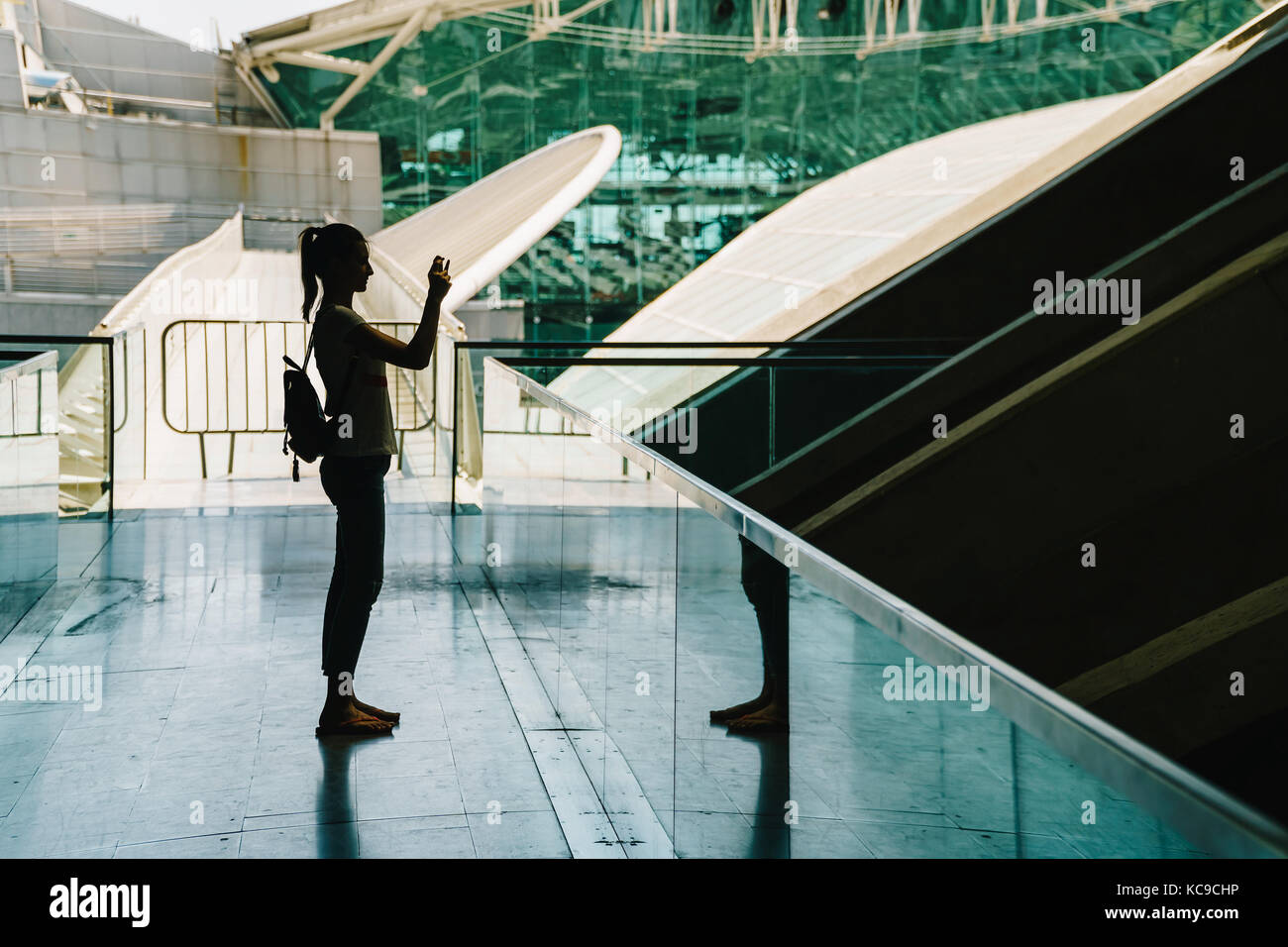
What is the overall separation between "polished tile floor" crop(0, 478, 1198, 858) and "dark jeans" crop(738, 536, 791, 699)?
0.17 feet

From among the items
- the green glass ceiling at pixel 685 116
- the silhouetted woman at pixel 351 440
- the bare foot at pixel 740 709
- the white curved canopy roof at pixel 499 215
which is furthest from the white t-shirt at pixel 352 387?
the green glass ceiling at pixel 685 116

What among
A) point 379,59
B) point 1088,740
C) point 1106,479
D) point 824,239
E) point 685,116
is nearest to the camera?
point 1088,740

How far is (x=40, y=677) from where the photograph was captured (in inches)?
210

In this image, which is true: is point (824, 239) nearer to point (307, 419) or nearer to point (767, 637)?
point (307, 419)

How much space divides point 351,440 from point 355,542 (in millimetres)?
375

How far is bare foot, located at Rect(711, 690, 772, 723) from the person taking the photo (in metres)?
2.63

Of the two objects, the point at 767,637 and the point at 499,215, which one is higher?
the point at 499,215

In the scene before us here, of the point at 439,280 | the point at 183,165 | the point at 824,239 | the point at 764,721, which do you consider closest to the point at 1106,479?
the point at 439,280

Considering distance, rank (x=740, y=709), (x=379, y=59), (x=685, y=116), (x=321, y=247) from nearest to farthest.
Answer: (x=740, y=709) < (x=321, y=247) < (x=685, y=116) < (x=379, y=59)

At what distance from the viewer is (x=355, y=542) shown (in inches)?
184

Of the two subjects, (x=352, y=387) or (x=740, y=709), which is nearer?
(x=740, y=709)

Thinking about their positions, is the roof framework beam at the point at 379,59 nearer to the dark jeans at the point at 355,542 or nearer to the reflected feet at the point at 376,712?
the dark jeans at the point at 355,542

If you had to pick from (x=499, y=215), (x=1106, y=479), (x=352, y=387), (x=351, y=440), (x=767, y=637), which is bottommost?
(x=1106, y=479)

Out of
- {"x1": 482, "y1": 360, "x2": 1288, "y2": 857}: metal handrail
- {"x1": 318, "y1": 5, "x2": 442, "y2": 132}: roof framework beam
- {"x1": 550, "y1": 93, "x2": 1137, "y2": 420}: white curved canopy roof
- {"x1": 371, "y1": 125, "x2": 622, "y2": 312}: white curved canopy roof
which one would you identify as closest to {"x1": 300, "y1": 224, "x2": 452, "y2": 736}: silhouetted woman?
{"x1": 482, "y1": 360, "x2": 1288, "y2": 857}: metal handrail
